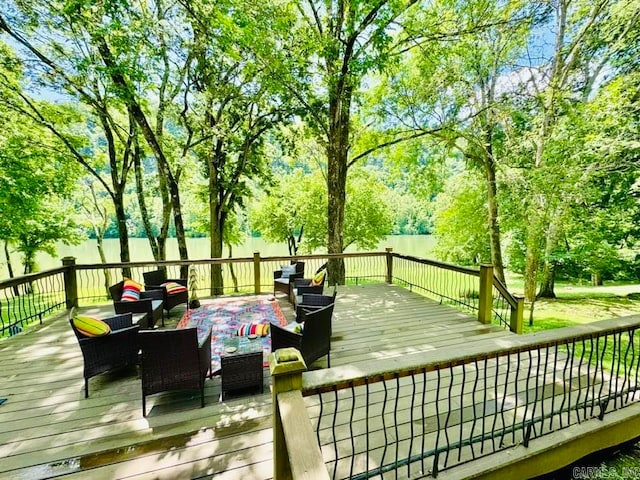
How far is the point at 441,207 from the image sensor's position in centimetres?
1497

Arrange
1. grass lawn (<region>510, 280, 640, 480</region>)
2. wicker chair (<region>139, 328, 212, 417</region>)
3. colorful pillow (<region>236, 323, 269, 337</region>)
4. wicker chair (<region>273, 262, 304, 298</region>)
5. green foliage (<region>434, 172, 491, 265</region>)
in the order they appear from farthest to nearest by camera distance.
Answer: green foliage (<region>434, 172, 491, 265</region>), wicker chair (<region>273, 262, 304, 298</region>), colorful pillow (<region>236, 323, 269, 337</region>), wicker chair (<region>139, 328, 212, 417</region>), grass lawn (<region>510, 280, 640, 480</region>)

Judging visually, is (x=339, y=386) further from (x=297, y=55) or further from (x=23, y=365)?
(x=297, y=55)

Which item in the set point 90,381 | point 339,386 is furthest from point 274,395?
point 90,381

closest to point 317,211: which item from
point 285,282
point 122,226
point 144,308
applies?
point 122,226

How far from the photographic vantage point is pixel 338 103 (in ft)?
24.2

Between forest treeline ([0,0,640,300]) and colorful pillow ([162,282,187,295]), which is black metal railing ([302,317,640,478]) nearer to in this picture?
colorful pillow ([162,282,187,295])

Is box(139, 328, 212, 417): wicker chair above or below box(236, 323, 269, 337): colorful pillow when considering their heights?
above

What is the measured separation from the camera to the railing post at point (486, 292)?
4.87 m

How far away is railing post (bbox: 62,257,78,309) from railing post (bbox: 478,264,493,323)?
24.8 feet

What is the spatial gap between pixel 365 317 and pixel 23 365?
4.86m

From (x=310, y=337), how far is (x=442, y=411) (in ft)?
4.83

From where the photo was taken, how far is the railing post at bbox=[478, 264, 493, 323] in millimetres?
4867

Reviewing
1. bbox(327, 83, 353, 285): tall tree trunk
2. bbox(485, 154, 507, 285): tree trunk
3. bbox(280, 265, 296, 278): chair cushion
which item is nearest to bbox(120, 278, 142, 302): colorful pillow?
bbox(280, 265, 296, 278): chair cushion

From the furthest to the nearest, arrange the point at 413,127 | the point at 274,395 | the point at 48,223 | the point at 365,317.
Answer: the point at 48,223
the point at 413,127
the point at 365,317
the point at 274,395
